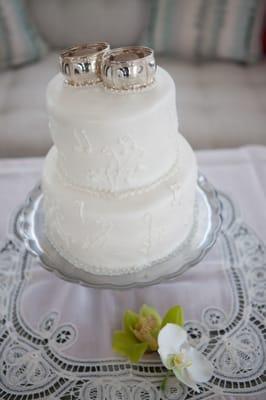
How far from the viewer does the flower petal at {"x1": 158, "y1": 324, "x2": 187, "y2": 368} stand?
0.75m

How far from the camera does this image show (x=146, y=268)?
946mm

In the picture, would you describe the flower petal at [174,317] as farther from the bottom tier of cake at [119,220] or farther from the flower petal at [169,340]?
the bottom tier of cake at [119,220]

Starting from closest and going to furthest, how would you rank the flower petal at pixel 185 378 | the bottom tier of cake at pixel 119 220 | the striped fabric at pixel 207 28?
1. the flower petal at pixel 185 378
2. the bottom tier of cake at pixel 119 220
3. the striped fabric at pixel 207 28

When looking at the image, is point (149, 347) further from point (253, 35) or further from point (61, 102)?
point (253, 35)

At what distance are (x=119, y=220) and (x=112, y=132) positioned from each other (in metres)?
0.17

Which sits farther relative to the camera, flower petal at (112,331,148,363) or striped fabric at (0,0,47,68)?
striped fabric at (0,0,47,68)

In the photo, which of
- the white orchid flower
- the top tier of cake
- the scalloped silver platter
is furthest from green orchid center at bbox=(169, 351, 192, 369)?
the top tier of cake

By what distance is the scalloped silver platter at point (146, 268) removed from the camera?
0.90 m

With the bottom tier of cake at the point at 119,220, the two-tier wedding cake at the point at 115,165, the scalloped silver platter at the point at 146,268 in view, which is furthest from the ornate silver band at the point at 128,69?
the scalloped silver platter at the point at 146,268

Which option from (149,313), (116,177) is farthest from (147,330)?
(116,177)

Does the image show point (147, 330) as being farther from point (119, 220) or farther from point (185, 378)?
point (119, 220)

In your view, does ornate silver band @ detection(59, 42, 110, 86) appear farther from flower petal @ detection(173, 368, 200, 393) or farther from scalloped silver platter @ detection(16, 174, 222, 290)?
flower petal @ detection(173, 368, 200, 393)

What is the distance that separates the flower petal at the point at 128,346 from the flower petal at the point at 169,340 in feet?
0.17

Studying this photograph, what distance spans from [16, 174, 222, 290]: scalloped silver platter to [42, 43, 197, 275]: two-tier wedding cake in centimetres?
2
